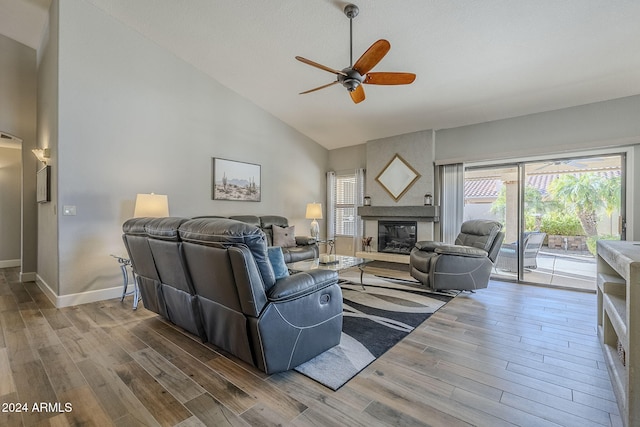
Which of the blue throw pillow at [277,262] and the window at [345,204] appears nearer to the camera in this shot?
the blue throw pillow at [277,262]

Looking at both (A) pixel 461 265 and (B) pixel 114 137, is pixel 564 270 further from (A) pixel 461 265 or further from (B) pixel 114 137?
(B) pixel 114 137

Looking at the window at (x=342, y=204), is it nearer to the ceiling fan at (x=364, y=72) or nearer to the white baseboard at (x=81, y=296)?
the ceiling fan at (x=364, y=72)

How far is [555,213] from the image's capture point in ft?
14.9

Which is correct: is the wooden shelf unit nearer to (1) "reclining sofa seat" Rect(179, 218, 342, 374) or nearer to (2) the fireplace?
(1) "reclining sofa seat" Rect(179, 218, 342, 374)

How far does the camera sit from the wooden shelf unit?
131 cm

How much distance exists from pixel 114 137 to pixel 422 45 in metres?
4.12

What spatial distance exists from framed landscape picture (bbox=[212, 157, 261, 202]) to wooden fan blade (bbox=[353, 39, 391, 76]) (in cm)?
317

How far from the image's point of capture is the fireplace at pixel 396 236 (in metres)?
5.99

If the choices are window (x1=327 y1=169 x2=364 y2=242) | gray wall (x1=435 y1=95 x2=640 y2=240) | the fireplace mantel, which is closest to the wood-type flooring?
gray wall (x1=435 y1=95 x2=640 y2=240)

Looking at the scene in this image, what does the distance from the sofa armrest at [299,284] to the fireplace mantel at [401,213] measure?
3.94m

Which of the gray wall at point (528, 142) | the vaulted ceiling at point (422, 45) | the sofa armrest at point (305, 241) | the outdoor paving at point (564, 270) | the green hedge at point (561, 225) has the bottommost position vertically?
the outdoor paving at point (564, 270)

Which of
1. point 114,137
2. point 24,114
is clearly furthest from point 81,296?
point 24,114

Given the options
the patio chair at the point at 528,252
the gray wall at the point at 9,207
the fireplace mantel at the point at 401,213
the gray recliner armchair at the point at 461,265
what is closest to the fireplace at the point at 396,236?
the fireplace mantel at the point at 401,213

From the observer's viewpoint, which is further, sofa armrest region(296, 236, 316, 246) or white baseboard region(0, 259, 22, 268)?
white baseboard region(0, 259, 22, 268)
